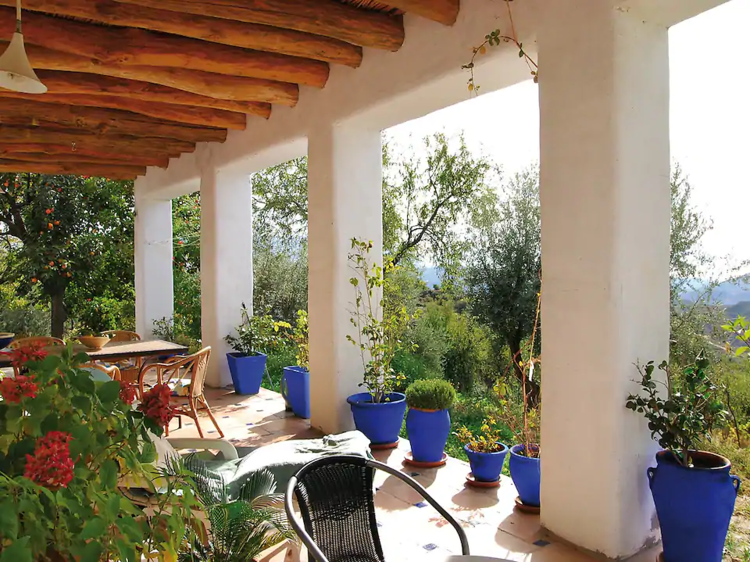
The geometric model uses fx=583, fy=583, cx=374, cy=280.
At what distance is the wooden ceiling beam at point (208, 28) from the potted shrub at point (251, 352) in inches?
125

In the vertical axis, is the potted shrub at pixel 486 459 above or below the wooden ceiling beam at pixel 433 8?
below

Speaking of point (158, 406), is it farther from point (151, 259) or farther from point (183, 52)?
point (151, 259)

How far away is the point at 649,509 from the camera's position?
9.55 feet

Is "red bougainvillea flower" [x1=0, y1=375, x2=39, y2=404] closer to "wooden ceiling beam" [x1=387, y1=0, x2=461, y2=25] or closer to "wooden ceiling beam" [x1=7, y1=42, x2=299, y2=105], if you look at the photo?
"wooden ceiling beam" [x1=387, y1=0, x2=461, y2=25]

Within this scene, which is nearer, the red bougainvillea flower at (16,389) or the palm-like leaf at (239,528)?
the red bougainvillea flower at (16,389)

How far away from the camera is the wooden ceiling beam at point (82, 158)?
291 inches

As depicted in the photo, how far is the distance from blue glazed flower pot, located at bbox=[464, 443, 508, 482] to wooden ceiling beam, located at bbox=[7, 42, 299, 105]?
133 inches

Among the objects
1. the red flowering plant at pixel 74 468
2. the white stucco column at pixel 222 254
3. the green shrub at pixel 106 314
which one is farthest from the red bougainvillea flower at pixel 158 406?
the green shrub at pixel 106 314

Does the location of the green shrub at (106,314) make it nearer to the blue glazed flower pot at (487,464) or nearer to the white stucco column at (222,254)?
the white stucco column at (222,254)

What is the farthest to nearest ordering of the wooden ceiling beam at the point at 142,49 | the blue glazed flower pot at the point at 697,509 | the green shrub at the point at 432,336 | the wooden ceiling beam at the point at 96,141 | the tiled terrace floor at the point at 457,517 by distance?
the green shrub at the point at 432,336
the wooden ceiling beam at the point at 96,141
the wooden ceiling beam at the point at 142,49
the tiled terrace floor at the point at 457,517
the blue glazed flower pot at the point at 697,509

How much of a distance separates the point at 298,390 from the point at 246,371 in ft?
4.12

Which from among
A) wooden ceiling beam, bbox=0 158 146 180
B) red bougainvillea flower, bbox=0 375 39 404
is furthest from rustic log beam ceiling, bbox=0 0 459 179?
red bougainvillea flower, bbox=0 375 39 404

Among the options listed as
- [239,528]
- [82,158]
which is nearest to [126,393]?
[239,528]

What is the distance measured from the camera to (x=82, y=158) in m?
7.65
